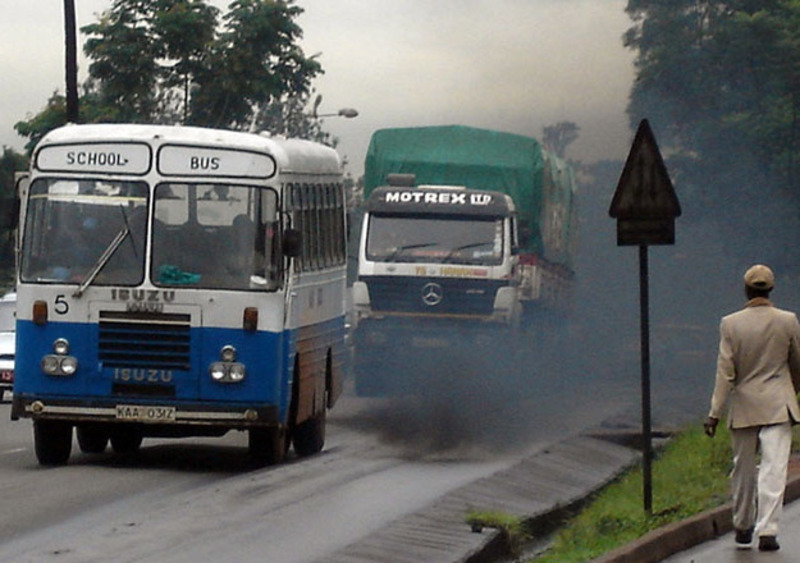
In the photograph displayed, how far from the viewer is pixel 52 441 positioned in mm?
17312

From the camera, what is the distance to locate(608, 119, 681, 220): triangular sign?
13.1m

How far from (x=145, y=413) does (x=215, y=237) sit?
1562 mm

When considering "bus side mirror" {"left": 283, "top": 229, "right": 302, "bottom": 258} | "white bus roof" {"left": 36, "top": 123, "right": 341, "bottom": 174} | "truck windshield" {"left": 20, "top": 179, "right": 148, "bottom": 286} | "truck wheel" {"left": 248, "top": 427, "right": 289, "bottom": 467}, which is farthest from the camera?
"truck wheel" {"left": 248, "top": 427, "right": 289, "bottom": 467}

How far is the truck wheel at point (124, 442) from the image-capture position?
19.0m

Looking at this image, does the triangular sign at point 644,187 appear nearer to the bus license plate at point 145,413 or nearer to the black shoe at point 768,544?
the black shoe at point 768,544

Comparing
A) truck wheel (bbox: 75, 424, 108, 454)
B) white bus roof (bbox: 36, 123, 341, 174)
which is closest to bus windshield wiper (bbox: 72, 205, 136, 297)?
white bus roof (bbox: 36, 123, 341, 174)

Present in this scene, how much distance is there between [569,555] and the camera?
11023 mm

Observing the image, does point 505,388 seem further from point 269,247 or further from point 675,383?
point 269,247

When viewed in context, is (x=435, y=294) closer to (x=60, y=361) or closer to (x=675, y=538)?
(x=60, y=361)

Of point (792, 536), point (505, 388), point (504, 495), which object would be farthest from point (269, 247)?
point (505, 388)

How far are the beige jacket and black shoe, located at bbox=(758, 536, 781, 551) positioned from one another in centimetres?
65

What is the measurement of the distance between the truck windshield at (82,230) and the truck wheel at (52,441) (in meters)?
1.33

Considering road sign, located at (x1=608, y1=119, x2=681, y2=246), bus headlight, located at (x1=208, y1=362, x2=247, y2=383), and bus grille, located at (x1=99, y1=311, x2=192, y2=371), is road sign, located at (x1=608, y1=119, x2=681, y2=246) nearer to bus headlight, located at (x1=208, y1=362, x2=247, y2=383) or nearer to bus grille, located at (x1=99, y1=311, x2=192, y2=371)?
bus headlight, located at (x1=208, y1=362, x2=247, y2=383)

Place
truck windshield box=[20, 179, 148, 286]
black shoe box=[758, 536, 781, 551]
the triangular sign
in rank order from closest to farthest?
black shoe box=[758, 536, 781, 551]
the triangular sign
truck windshield box=[20, 179, 148, 286]
